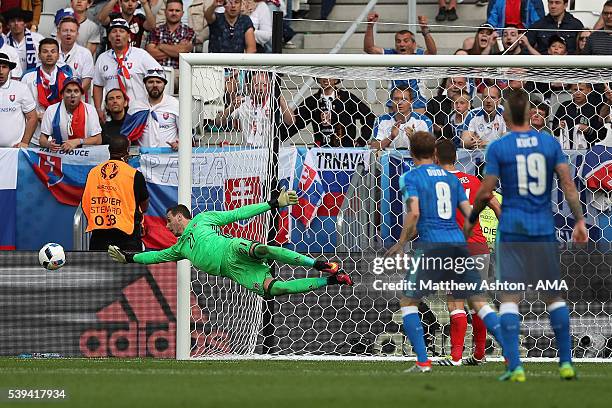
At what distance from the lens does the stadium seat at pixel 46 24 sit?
1865 centimetres

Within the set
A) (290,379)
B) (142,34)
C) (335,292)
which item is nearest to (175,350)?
(335,292)

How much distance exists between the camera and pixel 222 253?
12.0 m

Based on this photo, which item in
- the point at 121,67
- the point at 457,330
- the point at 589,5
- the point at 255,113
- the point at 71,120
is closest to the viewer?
the point at 457,330

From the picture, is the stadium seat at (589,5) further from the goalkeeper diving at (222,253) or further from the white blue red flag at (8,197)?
the white blue red flag at (8,197)

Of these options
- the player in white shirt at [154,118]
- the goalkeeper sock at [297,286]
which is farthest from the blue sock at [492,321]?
the player in white shirt at [154,118]

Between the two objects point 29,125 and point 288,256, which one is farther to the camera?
point 29,125

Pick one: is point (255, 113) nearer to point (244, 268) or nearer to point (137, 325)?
point (244, 268)

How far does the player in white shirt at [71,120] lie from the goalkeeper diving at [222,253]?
3727mm

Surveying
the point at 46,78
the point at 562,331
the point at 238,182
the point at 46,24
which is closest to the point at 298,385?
the point at 562,331

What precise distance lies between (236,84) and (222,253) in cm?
224

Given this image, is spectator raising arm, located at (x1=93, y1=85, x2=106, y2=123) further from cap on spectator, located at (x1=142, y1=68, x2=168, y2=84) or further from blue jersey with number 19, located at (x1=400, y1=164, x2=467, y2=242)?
blue jersey with number 19, located at (x1=400, y1=164, x2=467, y2=242)

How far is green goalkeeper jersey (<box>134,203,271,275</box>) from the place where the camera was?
12031 mm

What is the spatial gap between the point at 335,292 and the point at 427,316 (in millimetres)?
960

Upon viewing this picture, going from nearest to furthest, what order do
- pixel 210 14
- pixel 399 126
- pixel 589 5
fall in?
pixel 399 126 → pixel 210 14 → pixel 589 5
